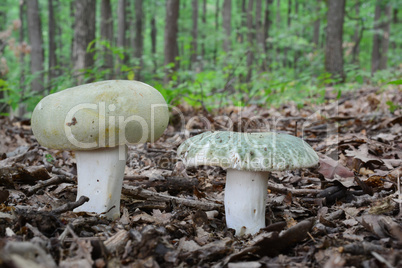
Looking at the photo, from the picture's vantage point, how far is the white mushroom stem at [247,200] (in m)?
2.22

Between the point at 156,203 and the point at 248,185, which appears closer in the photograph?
the point at 248,185

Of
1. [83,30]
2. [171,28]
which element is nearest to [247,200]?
[83,30]

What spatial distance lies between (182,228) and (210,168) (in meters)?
1.65

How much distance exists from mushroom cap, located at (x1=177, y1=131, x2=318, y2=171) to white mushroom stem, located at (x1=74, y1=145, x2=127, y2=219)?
1.63ft

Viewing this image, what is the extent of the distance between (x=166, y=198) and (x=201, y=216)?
1.56ft

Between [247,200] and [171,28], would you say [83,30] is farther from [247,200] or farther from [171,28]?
[247,200]

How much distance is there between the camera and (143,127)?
2121 millimetres

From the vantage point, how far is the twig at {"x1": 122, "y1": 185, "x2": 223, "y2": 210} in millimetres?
2598

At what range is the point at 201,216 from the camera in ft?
7.63

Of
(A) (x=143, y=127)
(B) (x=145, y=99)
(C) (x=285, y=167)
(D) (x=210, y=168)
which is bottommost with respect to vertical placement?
(D) (x=210, y=168)

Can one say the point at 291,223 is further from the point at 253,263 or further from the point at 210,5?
the point at 210,5

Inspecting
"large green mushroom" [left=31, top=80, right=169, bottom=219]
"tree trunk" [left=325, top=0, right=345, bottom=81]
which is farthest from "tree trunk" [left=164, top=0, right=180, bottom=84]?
"large green mushroom" [left=31, top=80, right=169, bottom=219]

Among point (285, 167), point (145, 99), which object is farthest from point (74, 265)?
point (285, 167)

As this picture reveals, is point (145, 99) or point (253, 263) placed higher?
point (145, 99)
